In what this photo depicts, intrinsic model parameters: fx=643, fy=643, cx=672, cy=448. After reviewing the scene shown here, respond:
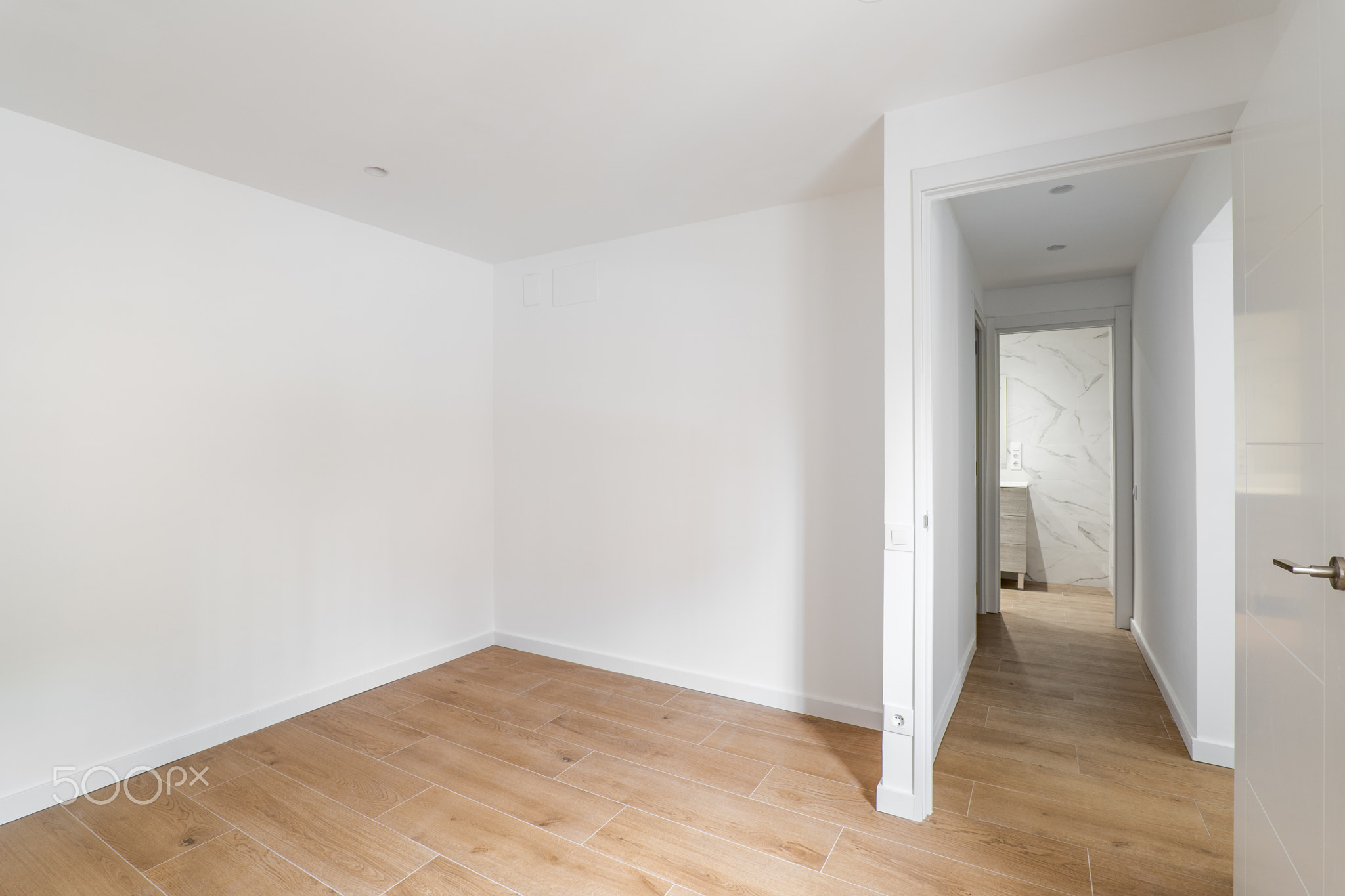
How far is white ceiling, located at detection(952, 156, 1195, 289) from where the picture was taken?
279 centimetres

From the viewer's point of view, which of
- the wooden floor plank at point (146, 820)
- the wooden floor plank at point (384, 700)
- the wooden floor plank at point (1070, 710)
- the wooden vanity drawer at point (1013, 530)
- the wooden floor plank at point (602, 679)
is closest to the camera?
the wooden floor plank at point (146, 820)

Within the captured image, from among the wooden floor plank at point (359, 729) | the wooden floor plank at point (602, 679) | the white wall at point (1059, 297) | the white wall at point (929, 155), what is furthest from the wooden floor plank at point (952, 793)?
the white wall at point (1059, 297)

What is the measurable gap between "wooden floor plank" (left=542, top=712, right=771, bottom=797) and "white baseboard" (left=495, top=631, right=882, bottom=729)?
568mm

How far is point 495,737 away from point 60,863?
1407 millimetres

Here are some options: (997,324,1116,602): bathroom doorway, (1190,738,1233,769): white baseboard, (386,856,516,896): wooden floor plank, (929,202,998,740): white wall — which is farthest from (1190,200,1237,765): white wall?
(997,324,1116,602): bathroom doorway

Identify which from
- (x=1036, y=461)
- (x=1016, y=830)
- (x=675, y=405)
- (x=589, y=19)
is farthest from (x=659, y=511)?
(x=1036, y=461)

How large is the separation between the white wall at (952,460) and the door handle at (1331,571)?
4.49ft

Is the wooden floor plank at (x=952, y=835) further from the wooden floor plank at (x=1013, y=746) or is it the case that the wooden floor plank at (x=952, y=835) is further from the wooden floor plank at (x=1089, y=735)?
the wooden floor plank at (x=1089, y=735)

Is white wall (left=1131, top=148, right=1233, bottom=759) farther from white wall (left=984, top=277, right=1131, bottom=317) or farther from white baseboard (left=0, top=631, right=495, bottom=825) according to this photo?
white baseboard (left=0, top=631, right=495, bottom=825)

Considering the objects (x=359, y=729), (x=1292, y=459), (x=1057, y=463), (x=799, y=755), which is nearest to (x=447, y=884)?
(x=359, y=729)

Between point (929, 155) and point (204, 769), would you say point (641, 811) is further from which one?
point (929, 155)

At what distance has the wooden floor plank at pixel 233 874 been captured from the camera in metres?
1.87

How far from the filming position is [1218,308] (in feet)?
8.33

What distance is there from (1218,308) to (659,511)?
2630 millimetres
